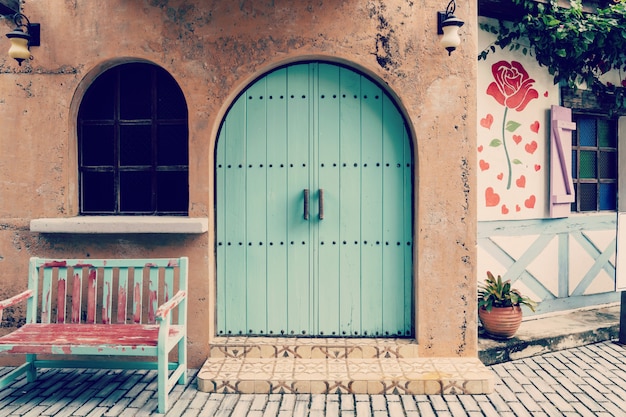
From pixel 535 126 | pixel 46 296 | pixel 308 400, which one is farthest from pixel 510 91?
pixel 46 296

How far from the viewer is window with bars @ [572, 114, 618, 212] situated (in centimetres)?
595

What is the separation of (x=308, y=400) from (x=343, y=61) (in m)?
2.90

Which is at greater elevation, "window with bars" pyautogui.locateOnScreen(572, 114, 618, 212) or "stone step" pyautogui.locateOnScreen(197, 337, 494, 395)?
"window with bars" pyautogui.locateOnScreen(572, 114, 618, 212)

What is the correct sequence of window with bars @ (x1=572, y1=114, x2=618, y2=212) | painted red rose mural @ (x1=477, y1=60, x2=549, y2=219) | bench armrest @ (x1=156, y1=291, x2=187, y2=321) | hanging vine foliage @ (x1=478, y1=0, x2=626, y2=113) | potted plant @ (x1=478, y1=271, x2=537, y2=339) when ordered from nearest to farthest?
bench armrest @ (x1=156, y1=291, x2=187, y2=321), potted plant @ (x1=478, y1=271, x2=537, y2=339), hanging vine foliage @ (x1=478, y1=0, x2=626, y2=113), painted red rose mural @ (x1=477, y1=60, x2=549, y2=219), window with bars @ (x1=572, y1=114, x2=618, y2=212)

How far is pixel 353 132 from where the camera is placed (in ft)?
14.3

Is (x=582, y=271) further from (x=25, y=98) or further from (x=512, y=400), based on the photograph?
(x=25, y=98)

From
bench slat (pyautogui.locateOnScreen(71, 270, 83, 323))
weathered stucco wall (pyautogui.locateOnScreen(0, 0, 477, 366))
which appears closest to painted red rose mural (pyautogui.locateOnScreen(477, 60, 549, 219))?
weathered stucco wall (pyautogui.locateOnScreen(0, 0, 477, 366))

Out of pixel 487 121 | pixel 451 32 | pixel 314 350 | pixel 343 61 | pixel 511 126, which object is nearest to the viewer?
pixel 451 32

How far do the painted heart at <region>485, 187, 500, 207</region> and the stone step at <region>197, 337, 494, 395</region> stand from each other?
1.81m

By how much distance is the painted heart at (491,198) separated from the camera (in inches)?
205

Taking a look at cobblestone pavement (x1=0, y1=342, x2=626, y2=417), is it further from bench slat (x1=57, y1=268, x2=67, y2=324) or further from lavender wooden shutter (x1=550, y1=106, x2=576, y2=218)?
lavender wooden shutter (x1=550, y1=106, x2=576, y2=218)

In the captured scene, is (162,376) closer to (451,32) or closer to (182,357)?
(182,357)

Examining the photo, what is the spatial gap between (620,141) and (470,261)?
11.5ft

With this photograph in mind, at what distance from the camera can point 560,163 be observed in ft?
17.8
